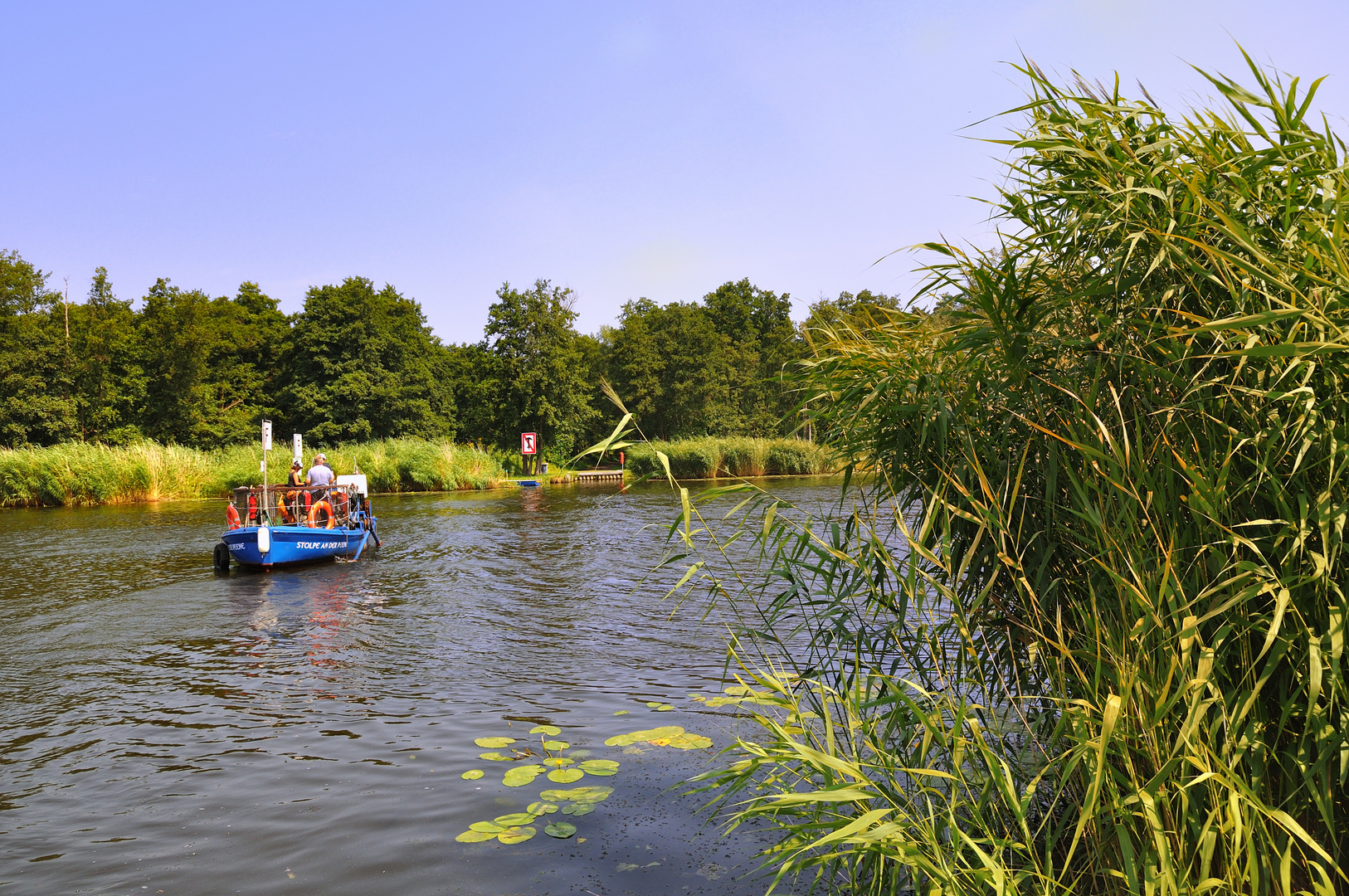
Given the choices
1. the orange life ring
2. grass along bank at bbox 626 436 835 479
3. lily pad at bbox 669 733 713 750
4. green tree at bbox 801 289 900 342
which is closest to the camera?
green tree at bbox 801 289 900 342

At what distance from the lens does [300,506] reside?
669 inches

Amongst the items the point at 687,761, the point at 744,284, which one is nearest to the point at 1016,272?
the point at 687,761

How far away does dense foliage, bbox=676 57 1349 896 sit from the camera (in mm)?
2482

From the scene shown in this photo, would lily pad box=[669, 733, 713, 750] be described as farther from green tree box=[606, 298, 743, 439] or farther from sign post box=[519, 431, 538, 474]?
green tree box=[606, 298, 743, 439]

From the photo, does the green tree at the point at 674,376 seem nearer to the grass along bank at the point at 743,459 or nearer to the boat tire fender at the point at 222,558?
the grass along bank at the point at 743,459

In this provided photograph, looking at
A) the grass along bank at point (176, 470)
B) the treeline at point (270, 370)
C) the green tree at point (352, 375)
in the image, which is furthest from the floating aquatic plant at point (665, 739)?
the green tree at point (352, 375)

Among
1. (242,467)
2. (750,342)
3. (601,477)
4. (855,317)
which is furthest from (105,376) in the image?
(855,317)

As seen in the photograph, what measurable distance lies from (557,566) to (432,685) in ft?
26.0

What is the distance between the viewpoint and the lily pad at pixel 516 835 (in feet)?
15.0

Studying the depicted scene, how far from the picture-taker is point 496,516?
26391 millimetres

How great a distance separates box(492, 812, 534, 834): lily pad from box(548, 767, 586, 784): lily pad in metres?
0.46

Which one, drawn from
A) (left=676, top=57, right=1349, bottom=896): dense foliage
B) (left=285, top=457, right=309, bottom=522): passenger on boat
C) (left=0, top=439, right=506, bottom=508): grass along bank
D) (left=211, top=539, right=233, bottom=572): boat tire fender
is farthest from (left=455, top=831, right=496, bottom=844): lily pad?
(left=0, top=439, right=506, bottom=508): grass along bank

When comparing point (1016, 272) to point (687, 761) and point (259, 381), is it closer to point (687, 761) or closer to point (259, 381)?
point (687, 761)

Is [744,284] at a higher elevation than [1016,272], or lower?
higher
